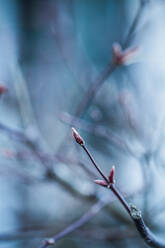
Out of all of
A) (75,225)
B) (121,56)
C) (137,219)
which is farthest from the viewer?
(121,56)

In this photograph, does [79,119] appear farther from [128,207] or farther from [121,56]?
[128,207]

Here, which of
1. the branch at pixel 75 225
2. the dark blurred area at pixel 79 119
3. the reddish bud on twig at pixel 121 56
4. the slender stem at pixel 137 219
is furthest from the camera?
the dark blurred area at pixel 79 119

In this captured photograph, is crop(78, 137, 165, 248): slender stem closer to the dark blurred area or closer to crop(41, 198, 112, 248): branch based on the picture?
crop(41, 198, 112, 248): branch

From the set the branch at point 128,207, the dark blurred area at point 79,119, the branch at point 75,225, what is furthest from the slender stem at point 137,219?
the dark blurred area at point 79,119

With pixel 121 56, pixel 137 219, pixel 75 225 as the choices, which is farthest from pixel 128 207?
pixel 121 56

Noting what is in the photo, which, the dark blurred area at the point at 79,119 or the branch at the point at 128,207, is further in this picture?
the dark blurred area at the point at 79,119

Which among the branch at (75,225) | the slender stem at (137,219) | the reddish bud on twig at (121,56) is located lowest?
the slender stem at (137,219)

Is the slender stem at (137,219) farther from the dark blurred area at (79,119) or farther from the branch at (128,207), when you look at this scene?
the dark blurred area at (79,119)

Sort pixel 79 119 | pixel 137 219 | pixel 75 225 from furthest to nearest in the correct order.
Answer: pixel 79 119
pixel 75 225
pixel 137 219

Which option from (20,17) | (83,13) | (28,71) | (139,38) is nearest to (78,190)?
(139,38)
